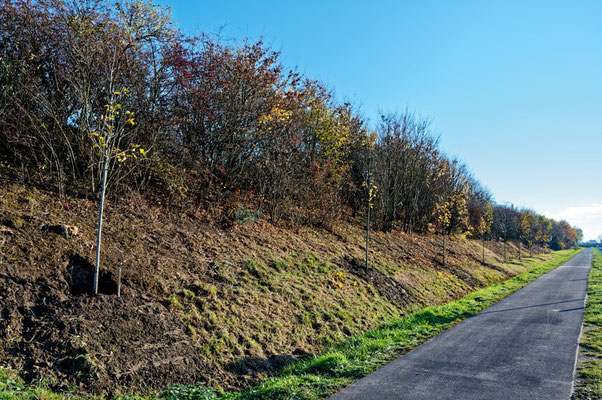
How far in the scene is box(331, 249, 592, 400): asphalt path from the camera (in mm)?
4719

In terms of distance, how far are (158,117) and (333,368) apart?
8.47 meters

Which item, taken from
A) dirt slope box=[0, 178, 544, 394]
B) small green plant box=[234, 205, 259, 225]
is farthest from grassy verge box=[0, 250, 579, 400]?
small green plant box=[234, 205, 259, 225]

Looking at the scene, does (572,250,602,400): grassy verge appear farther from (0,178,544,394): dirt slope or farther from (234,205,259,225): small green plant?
(234,205,259,225): small green plant

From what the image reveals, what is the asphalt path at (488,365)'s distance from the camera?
472 centimetres

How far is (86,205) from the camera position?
804cm

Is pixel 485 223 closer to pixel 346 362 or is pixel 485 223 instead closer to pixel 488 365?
pixel 488 365

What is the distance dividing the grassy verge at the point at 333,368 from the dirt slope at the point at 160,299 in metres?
0.30

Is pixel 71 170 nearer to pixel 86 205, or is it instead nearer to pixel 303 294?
pixel 86 205

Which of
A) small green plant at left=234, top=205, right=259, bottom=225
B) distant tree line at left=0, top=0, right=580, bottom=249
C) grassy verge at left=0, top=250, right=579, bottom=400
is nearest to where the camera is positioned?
grassy verge at left=0, top=250, right=579, bottom=400

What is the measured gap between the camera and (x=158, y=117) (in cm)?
1018

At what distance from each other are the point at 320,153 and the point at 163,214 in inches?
362

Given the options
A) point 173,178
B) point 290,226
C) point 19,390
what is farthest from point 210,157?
point 19,390

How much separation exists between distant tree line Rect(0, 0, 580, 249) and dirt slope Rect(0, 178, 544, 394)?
1.32m

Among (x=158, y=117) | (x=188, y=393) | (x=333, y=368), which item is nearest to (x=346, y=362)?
(x=333, y=368)
